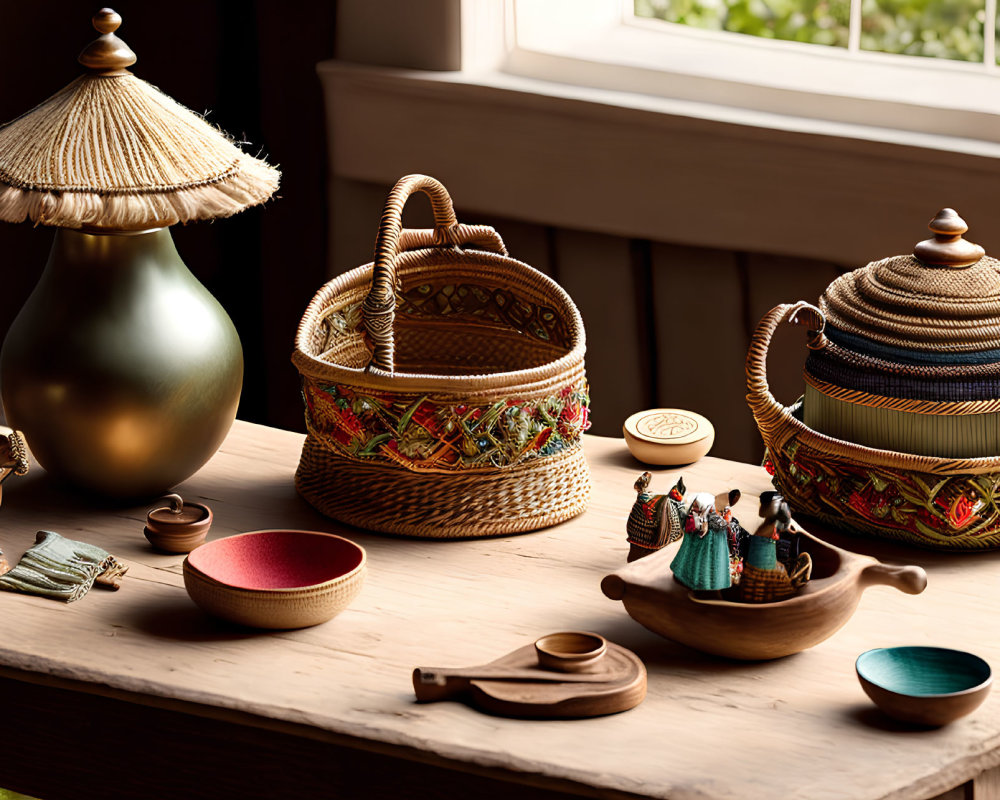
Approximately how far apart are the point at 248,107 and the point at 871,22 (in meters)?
1.01

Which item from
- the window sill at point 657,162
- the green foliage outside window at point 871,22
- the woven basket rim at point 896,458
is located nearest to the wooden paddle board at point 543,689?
the woven basket rim at point 896,458

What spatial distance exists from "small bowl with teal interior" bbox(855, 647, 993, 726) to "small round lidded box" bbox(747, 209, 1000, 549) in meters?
0.23

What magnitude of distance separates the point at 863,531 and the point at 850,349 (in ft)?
0.61

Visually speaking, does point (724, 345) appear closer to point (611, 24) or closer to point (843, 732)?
point (611, 24)

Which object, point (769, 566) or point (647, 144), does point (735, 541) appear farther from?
point (647, 144)

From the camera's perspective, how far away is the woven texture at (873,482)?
1323mm

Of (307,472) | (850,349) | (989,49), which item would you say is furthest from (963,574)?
(989,49)

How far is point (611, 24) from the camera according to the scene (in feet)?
7.01

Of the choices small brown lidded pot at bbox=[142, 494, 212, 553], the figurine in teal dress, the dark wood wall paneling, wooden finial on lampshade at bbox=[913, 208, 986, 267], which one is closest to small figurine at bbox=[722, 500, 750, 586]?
the figurine in teal dress

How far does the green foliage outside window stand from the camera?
1913mm

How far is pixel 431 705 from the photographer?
1.13m

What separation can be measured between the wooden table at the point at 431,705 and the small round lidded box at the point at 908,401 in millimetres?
59

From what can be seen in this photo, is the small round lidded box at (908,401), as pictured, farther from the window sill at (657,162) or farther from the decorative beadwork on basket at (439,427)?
the window sill at (657,162)

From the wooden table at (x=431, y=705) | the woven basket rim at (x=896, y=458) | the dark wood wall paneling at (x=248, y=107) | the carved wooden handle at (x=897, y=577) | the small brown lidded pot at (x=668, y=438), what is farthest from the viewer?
the dark wood wall paneling at (x=248, y=107)
